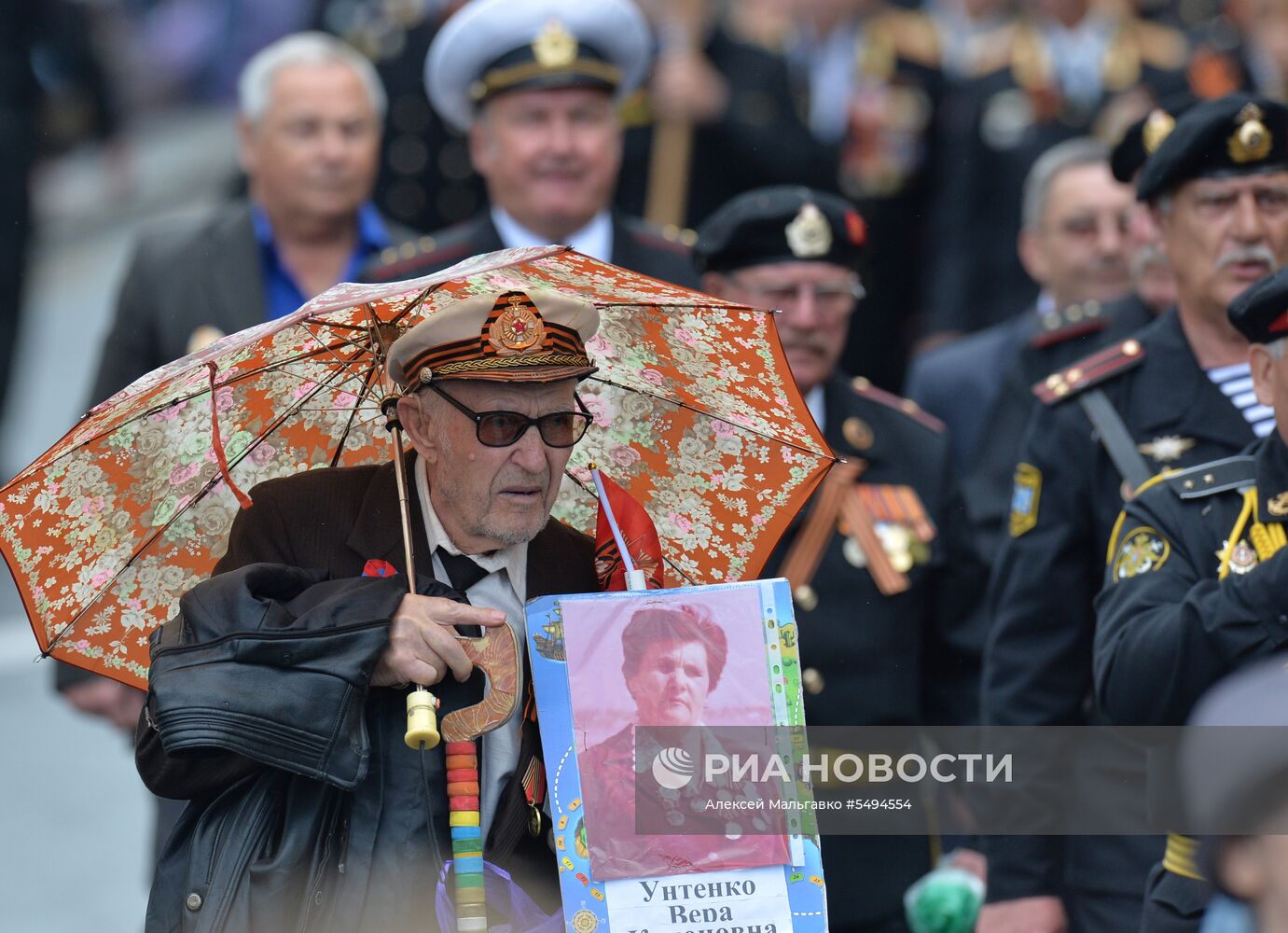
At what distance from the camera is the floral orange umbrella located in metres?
4.80

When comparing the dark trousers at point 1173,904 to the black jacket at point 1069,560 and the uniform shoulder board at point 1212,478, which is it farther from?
the uniform shoulder board at point 1212,478

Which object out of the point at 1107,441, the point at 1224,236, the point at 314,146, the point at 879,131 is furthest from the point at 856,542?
the point at 879,131

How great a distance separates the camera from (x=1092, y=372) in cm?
625

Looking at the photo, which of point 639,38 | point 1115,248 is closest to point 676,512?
point 639,38

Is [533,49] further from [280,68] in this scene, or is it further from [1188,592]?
[1188,592]

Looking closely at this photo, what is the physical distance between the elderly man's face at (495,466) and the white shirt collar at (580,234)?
3014mm

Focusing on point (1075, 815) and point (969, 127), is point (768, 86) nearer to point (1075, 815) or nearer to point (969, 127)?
point (969, 127)

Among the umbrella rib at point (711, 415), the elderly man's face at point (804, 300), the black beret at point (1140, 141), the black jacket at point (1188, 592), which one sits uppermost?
the black beret at point (1140, 141)

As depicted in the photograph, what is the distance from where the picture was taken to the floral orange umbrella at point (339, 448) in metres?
4.80

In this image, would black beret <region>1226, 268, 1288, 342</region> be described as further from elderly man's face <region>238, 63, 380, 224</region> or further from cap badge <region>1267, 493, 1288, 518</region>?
elderly man's face <region>238, 63, 380, 224</region>

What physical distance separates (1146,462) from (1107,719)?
73cm

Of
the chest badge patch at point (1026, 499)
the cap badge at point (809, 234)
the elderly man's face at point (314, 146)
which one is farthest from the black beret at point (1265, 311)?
the elderly man's face at point (314, 146)

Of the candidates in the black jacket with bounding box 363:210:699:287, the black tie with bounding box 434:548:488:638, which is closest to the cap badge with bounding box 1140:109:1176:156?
the black jacket with bounding box 363:210:699:287

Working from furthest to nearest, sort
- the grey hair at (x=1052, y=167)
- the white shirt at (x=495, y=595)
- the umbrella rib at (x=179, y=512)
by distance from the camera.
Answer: the grey hair at (x=1052, y=167) < the umbrella rib at (x=179, y=512) < the white shirt at (x=495, y=595)
